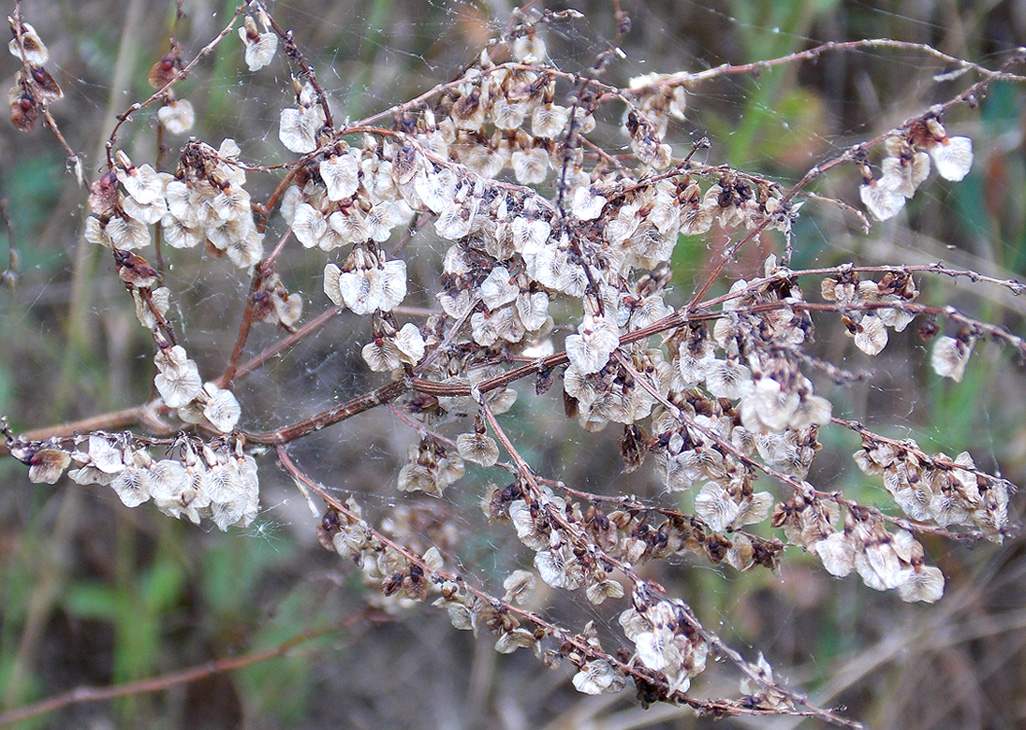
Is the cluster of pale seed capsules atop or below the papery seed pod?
below

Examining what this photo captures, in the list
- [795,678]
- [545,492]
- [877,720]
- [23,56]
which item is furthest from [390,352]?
[877,720]

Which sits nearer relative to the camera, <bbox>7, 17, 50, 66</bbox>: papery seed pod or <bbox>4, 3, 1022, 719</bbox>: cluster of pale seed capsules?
<bbox>4, 3, 1022, 719</bbox>: cluster of pale seed capsules

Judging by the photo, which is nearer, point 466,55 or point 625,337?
point 625,337

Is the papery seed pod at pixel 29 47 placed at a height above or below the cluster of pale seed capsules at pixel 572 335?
above

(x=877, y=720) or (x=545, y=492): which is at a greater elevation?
(x=545, y=492)

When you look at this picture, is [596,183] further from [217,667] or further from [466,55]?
[217,667]

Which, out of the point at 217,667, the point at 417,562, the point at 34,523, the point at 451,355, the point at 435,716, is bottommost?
the point at 435,716

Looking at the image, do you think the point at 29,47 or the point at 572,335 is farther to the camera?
the point at 29,47

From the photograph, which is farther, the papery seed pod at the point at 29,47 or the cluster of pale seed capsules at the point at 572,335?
the papery seed pod at the point at 29,47
